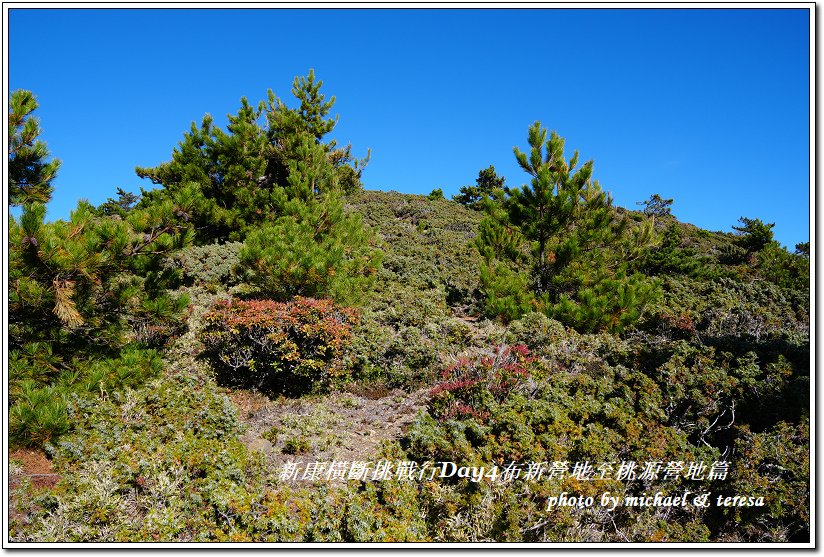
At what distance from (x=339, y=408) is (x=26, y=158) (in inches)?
211

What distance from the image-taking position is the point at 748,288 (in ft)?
48.7

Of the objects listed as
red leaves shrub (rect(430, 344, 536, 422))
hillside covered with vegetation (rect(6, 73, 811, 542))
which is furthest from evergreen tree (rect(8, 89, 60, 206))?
red leaves shrub (rect(430, 344, 536, 422))

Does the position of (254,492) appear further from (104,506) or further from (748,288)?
(748,288)

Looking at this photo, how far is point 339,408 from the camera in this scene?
666 cm

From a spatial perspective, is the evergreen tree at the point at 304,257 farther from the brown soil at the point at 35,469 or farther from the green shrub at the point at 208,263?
the brown soil at the point at 35,469

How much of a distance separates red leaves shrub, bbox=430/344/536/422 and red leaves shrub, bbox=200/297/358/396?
2019 mm

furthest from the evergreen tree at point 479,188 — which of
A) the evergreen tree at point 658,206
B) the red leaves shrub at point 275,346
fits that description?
the red leaves shrub at point 275,346

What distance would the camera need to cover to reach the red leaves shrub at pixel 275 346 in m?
7.09

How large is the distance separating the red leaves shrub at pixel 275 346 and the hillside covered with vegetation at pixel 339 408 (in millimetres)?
38

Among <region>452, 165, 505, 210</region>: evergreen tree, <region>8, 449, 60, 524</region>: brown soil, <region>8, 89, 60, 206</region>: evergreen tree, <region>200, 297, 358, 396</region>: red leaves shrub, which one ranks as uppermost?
<region>452, 165, 505, 210</region>: evergreen tree

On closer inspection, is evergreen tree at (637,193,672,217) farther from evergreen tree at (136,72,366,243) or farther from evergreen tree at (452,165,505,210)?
evergreen tree at (136,72,366,243)

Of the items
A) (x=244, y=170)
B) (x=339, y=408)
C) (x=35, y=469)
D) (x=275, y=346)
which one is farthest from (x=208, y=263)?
(x=35, y=469)

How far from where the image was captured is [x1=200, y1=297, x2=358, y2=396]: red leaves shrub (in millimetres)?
7090

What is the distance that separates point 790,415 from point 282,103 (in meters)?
15.3
